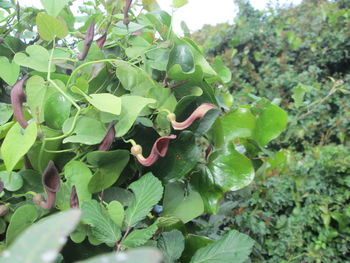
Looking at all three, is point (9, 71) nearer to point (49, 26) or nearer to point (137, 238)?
point (49, 26)

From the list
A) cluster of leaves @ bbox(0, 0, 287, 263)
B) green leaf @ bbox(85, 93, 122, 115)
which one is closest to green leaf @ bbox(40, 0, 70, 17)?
cluster of leaves @ bbox(0, 0, 287, 263)

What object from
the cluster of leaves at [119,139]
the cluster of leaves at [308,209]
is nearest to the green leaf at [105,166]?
the cluster of leaves at [119,139]

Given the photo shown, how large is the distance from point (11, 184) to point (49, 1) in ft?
0.61

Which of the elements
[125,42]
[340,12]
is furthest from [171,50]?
[340,12]

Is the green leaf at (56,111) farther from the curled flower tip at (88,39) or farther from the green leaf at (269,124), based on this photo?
the green leaf at (269,124)

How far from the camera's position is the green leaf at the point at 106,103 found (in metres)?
0.28

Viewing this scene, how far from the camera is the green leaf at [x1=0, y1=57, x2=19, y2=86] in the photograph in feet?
1.20

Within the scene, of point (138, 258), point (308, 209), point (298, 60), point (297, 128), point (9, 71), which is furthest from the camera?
point (298, 60)

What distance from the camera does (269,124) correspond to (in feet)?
1.44

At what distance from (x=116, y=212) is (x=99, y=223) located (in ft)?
0.06

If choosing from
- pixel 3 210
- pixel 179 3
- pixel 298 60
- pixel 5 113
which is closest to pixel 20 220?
pixel 3 210

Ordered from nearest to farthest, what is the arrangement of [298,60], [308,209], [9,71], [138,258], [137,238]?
1. [138,258]
2. [137,238]
3. [9,71]
4. [308,209]
5. [298,60]

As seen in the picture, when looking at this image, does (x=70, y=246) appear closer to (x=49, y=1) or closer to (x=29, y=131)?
(x=29, y=131)

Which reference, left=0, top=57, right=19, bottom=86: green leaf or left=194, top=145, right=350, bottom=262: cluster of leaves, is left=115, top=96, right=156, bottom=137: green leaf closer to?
left=0, top=57, right=19, bottom=86: green leaf
